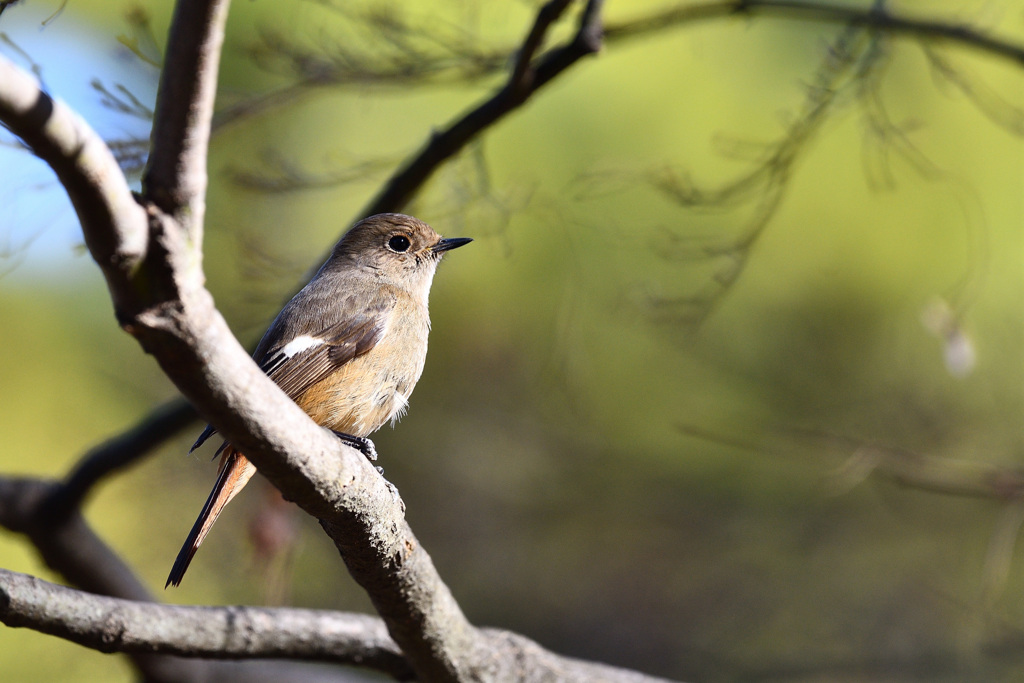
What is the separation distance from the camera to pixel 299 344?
3.27 metres

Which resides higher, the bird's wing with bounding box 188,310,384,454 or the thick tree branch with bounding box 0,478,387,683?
the bird's wing with bounding box 188,310,384,454

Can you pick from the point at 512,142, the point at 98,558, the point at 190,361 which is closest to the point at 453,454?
the point at 512,142

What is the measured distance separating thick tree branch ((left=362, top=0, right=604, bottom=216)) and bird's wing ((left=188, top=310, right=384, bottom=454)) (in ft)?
2.16

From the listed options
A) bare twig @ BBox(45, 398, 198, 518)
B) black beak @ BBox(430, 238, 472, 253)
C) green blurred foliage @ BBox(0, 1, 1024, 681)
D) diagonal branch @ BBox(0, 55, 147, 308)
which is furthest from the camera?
green blurred foliage @ BBox(0, 1, 1024, 681)

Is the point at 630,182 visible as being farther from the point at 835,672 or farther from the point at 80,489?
the point at 835,672

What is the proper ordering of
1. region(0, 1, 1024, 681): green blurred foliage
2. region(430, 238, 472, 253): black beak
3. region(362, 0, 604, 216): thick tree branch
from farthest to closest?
region(0, 1, 1024, 681): green blurred foliage → region(430, 238, 472, 253): black beak → region(362, 0, 604, 216): thick tree branch

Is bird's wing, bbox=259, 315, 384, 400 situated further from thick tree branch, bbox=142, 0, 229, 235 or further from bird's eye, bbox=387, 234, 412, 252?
thick tree branch, bbox=142, 0, 229, 235

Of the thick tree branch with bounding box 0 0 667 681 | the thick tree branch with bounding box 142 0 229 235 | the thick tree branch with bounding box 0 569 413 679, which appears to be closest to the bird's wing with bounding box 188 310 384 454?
the thick tree branch with bounding box 0 569 413 679

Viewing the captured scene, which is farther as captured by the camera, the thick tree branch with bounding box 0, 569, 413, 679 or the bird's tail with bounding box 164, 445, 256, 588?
the bird's tail with bounding box 164, 445, 256, 588

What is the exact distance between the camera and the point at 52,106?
Answer: 1253mm

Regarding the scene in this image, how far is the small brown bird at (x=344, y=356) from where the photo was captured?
2969mm

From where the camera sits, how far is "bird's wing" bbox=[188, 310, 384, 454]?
3188 millimetres

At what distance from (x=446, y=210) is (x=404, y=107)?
232 cm

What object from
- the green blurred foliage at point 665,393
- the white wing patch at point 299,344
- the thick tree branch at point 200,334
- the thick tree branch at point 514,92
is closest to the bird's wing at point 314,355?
the white wing patch at point 299,344
